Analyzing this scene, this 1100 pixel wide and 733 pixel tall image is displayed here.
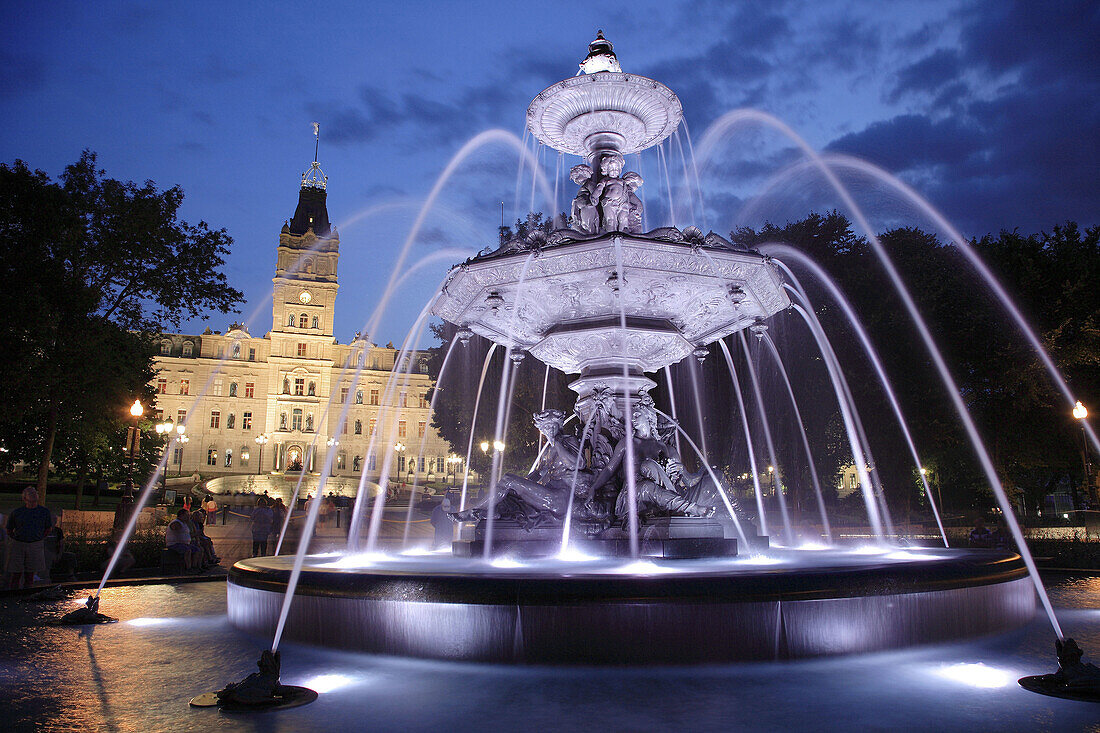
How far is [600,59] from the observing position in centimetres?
970

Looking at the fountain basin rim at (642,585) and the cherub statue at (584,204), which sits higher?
the cherub statue at (584,204)

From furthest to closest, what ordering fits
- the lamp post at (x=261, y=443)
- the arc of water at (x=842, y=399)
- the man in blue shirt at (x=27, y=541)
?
1. the lamp post at (x=261, y=443)
2. the arc of water at (x=842, y=399)
3. the man in blue shirt at (x=27, y=541)

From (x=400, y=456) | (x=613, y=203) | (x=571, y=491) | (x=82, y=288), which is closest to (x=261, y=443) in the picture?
(x=400, y=456)

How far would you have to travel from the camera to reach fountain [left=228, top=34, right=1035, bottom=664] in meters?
4.73

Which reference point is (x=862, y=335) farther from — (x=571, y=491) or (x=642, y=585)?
(x=642, y=585)

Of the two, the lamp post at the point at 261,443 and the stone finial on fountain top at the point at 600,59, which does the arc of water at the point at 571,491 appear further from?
the lamp post at the point at 261,443

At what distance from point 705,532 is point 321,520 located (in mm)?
21405

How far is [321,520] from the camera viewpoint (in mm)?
26203

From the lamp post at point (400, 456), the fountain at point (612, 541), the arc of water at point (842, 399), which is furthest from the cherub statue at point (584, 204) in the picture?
the lamp post at point (400, 456)

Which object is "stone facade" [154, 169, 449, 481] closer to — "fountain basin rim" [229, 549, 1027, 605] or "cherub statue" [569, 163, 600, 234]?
"cherub statue" [569, 163, 600, 234]

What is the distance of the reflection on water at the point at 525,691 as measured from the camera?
3547mm

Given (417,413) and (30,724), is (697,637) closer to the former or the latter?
(30,724)

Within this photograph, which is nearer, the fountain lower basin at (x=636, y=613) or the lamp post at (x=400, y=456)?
the fountain lower basin at (x=636, y=613)

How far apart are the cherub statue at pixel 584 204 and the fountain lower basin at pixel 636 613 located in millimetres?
5447
